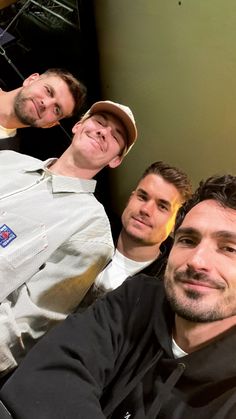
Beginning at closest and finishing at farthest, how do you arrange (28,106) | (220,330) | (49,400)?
1. (49,400)
2. (220,330)
3. (28,106)

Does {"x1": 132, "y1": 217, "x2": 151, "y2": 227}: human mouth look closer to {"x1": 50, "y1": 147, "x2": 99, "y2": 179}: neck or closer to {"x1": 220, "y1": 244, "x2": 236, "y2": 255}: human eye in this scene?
{"x1": 50, "y1": 147, "x2": 99, "y2": 179}: neck

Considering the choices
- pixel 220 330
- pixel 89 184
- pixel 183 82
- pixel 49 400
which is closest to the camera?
pixel 49 400

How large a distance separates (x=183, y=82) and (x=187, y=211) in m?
0.90

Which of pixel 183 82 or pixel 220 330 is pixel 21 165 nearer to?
pixel 183 82

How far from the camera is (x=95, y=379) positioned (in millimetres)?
865

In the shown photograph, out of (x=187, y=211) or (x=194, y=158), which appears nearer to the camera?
(x=187, y=211)

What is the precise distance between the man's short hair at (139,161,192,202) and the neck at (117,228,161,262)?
29 cm

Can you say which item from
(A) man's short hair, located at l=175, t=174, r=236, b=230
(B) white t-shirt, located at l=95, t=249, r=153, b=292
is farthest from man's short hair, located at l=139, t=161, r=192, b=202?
(A) man's short hair, located at l=175, t=174, r=236, b=230

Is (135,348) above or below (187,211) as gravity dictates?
below

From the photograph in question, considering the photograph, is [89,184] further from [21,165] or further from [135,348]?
[135,348]

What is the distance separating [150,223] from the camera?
1.72 meters

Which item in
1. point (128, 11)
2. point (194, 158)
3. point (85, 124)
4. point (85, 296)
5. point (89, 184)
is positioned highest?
point (128, 11)

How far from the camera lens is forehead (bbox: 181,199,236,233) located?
988 millimetres

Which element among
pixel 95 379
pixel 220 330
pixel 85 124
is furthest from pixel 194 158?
pixel 95 379
